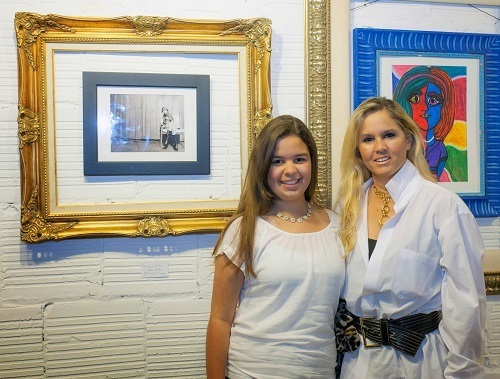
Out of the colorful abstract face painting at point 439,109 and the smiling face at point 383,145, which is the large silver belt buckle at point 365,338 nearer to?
the smiling face at point 383,145

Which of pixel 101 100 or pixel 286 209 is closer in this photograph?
pixel 286 209

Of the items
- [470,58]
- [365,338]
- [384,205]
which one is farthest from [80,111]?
[470,58]

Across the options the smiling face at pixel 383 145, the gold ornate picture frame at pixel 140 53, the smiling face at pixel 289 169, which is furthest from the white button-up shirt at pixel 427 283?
the gold ornate picture frame at pixel 140 53

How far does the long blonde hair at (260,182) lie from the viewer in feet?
4.56

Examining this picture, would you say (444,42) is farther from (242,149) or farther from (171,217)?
(171,217)

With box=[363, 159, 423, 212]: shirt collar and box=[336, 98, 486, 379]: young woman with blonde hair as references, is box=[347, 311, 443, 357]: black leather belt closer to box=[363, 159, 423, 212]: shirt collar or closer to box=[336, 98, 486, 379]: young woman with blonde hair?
box=[336, 98, 486, 379]: young woman with blonde hair

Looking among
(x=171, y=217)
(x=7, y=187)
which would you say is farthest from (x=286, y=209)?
(x=7, y=187)

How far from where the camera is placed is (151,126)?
Answer: 5.68 feet

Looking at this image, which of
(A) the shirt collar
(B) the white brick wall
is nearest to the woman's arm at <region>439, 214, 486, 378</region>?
(A) the shirt collar

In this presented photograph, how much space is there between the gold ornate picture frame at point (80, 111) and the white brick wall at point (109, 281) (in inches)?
2.6

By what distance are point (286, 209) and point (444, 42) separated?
1114 millimetres

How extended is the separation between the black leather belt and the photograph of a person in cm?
100

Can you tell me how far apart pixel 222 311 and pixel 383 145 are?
792 mm

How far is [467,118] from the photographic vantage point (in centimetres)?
190
